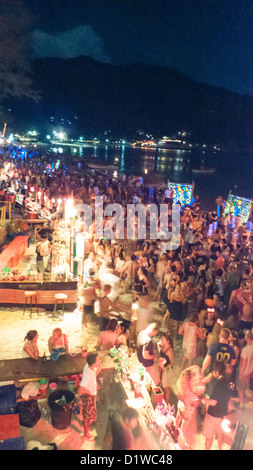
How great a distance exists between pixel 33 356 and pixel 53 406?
3.38 ft

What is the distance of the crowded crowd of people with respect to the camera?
4.33 m

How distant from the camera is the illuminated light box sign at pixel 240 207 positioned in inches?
549

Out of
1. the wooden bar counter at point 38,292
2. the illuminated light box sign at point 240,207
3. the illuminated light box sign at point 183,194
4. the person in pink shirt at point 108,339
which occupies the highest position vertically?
the illuminated light box sign at point 183,194

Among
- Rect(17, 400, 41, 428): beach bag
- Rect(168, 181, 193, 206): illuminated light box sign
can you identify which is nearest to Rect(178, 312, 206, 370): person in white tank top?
Rect(17, 400, 41, 428): beach bag

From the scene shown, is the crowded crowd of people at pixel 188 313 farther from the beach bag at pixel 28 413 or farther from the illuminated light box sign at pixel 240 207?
the illuminated light box sign at pixel 240 207

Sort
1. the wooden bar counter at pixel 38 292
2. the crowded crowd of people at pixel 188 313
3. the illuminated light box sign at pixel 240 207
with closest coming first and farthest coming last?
1. the crowded crowd of people at pixel 188 313
2. the wooden bar counter at pixel 38 292
3. the illuminated light box sign at pixel 240 207

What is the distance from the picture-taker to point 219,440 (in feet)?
14.1

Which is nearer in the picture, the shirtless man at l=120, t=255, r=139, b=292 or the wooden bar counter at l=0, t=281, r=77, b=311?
the wooden bar counter at l=0, t=281, r=77, b=311

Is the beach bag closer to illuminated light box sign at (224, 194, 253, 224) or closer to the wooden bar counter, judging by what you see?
the wooden bar counter

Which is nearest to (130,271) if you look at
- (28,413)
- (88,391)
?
(88,391)

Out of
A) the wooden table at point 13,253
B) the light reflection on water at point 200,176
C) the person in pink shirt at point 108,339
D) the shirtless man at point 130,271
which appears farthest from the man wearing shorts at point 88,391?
the light reflection on water at point 200,176

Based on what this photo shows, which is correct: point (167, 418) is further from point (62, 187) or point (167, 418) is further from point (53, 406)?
point (62, 187)

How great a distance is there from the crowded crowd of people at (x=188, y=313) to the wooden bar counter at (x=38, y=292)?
377 millimetres

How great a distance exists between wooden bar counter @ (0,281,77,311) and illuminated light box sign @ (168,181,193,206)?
11.0m
